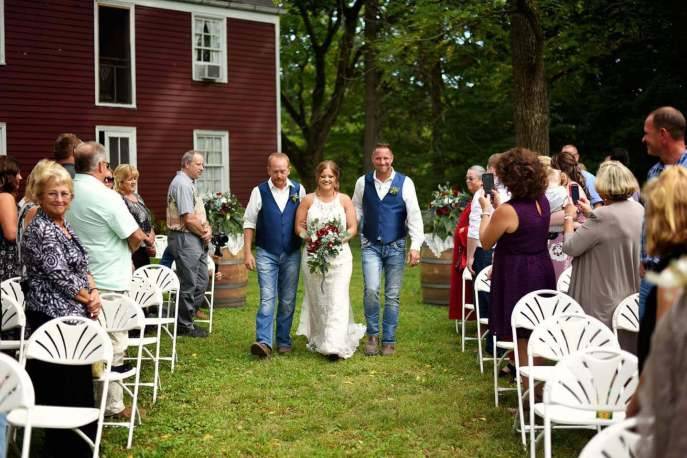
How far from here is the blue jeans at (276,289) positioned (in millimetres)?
8883

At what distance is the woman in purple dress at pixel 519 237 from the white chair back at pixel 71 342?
3008mm

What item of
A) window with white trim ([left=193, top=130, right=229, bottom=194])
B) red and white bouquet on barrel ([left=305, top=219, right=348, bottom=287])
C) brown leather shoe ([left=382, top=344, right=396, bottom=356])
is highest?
window with white trim ([left=193, top=130, right=229, bottom=194])

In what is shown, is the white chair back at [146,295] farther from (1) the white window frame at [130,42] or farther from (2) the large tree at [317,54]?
(2) the large tree at [317,54]

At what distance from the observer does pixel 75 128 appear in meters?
19.6

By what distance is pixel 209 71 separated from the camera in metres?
21.9

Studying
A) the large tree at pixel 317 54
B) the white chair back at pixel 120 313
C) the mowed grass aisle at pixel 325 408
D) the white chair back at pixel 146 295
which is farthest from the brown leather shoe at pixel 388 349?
the large tree at pixel 317 54

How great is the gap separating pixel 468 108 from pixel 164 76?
9097mm

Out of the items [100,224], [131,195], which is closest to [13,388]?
[100,224]

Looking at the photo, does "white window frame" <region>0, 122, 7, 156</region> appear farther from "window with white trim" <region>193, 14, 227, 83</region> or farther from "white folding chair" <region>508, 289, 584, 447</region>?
"white folding chair" <region>508, 289, 584, 447</region>

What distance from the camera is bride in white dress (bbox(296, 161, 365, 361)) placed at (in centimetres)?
873

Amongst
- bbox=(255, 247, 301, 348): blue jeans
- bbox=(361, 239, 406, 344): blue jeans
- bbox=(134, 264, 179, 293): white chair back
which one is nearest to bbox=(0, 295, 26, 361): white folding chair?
bbox=(134, 264, 179, 293): white chair back

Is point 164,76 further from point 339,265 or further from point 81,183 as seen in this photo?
→ point 81,183

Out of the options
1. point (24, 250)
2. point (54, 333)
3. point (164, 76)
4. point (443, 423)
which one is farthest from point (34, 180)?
point (164, 76)

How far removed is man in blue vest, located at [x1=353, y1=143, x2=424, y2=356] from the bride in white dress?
196 millimetres
